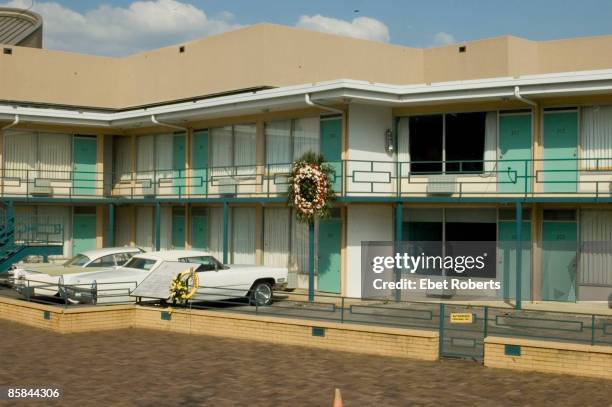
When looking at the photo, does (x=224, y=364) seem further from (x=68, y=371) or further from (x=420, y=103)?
(x=420, y=103)

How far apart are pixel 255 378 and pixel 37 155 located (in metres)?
20.1

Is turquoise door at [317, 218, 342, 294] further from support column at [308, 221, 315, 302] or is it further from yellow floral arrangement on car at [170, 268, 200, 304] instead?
yellow floral arrangement on car at [170, 268, 200, 304]

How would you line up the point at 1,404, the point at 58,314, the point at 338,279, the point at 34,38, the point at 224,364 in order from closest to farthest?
the point at 1,404 → the point at 224,364 → the point at 58,314 → the point at 338,279 → the point at 34,38

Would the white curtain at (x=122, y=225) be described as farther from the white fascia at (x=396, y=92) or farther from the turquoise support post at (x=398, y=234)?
the turquoise support post at (x=398, y=234)

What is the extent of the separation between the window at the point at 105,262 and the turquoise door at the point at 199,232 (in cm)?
590

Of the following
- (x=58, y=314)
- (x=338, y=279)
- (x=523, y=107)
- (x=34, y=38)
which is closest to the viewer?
(x=58, y=314)

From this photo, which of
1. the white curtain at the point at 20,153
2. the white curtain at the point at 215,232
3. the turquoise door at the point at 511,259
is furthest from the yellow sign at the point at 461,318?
the white curtain at the point at 20,153

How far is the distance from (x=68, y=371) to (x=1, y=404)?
223 centimetres

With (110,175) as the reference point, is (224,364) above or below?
below

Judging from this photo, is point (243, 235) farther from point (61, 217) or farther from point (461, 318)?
point (461, 318)

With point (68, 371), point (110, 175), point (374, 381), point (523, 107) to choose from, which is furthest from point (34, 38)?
point (374, 381)

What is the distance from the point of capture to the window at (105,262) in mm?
21953

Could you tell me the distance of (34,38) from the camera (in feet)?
117

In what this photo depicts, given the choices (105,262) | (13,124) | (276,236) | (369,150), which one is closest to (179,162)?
(276,236)
